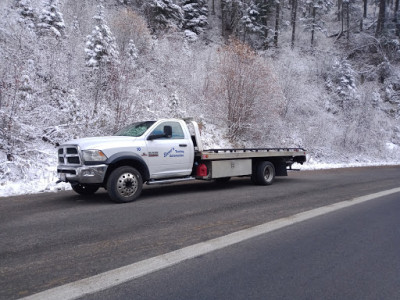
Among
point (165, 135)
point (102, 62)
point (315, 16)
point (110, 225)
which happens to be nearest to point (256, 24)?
point (315, 16)

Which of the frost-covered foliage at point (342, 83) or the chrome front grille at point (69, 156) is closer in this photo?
the chrome front grille at point (69, 156)

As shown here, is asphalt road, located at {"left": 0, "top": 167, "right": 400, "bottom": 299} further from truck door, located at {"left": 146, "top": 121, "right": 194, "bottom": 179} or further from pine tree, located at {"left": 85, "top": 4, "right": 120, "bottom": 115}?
pine tree, located at {"left": 85, "top": 4, "right": 120, "bottom": 115}

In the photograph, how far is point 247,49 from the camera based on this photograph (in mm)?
20234

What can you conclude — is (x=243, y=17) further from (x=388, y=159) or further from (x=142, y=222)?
(x=142, y=222)

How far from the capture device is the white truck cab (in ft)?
21.7

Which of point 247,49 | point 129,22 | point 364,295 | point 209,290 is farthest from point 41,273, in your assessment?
point 129,22

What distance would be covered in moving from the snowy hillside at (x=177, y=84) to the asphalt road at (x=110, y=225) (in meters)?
Result: 3.11

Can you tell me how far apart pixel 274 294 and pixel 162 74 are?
75.0ft

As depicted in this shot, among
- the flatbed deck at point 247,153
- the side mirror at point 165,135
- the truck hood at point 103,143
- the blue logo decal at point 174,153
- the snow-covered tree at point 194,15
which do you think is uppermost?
the snow-covered tree at point 194,15

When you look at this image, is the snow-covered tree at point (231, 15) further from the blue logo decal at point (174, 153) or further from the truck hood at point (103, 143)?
the truck hood at point (103, 143)

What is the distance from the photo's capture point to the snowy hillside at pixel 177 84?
13.8 m

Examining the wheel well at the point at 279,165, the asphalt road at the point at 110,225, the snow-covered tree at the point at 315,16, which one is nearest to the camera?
the asphalt road at the point at 110,225

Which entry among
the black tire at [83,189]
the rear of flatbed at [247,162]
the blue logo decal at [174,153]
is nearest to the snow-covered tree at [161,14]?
the rear of flatbed at [247,162]

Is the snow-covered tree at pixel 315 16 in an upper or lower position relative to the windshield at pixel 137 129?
upper
